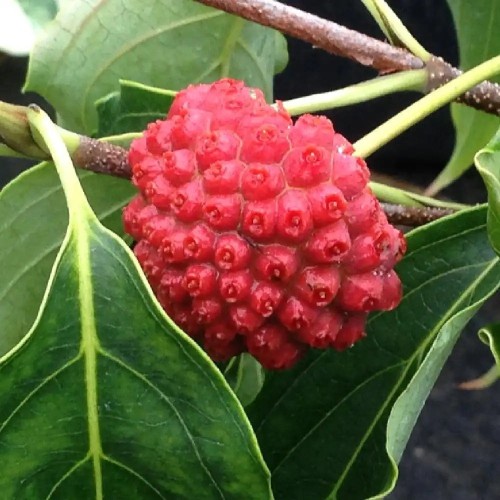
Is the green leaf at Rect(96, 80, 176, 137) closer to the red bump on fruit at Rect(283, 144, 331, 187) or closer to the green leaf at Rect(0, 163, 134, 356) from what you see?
the green leaf at Rect(0, 163, 134, 356)

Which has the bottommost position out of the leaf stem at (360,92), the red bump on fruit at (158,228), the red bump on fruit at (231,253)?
the red bump on fruit at (231,253)

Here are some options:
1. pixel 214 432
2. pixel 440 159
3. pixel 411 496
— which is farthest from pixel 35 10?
pixel 440 159

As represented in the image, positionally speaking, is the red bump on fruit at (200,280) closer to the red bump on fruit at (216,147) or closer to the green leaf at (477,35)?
the red bump on fruit at (216,147)

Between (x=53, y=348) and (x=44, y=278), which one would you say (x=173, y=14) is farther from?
(x=53, y=348)

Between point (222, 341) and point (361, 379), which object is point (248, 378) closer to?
point (361, 379)

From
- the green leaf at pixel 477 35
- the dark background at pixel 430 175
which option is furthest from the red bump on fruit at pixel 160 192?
the dark background at pixel 430 175

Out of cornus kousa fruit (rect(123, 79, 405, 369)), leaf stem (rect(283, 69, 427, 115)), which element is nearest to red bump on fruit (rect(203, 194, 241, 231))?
cornus kousa fruit (rect(123, 79, 405, 369))
